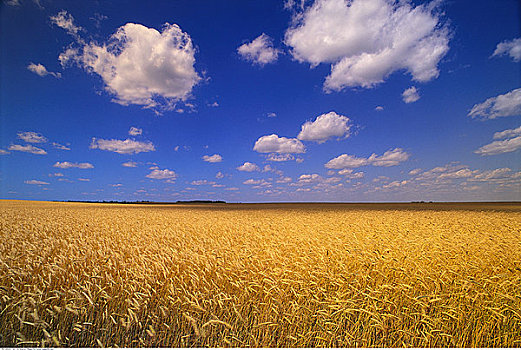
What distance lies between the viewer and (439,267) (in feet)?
15.7

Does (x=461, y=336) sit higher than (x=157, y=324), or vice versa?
(x=157, y=324)

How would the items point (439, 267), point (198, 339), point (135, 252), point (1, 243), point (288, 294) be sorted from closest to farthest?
1. point (198, 339)
2. point (288, 294)
3. point (439, 267)
4. point (135, 252)
5. point (1, 243)

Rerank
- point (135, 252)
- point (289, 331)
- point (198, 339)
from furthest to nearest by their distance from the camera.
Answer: point (135, 252) → point (289, 331) → point (198, 339)

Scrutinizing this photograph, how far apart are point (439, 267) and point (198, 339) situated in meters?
4.56

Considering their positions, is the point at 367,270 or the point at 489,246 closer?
the point at 367,270

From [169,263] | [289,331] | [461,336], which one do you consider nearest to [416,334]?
[461,336]

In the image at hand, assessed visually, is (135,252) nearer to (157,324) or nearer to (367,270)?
(157,324)

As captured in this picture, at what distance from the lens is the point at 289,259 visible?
16.7 ft

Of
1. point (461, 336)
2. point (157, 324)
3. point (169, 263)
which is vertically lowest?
point (461, 336)

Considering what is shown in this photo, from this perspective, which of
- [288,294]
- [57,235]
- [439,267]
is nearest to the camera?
[288,294]

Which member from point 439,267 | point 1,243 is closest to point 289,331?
point 439,267

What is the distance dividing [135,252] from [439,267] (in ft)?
20.6

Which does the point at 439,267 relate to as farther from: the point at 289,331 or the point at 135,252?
the point at 135,252

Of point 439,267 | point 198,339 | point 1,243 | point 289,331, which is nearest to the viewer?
point 198,339
